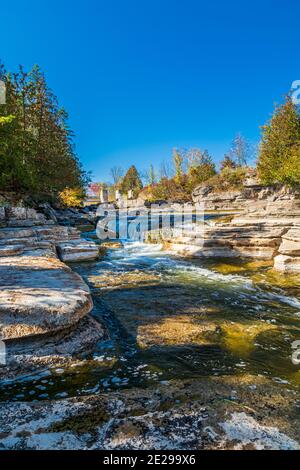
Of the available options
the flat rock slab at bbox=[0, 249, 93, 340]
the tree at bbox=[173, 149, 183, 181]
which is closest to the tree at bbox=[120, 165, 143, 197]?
the tree at bbox=[173, 149, 183, 181]

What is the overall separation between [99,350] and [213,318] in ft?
9.87

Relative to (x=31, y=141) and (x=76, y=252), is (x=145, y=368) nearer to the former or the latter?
(x=76, y=252)

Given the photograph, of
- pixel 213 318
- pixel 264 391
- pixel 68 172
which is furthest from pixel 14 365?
pixel 68 172

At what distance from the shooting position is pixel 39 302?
4859 millimetres

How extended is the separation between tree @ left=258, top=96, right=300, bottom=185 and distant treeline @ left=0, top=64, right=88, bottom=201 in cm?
2330

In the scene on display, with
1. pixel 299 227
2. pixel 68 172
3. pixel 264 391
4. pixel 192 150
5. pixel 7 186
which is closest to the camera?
pixel 264 391

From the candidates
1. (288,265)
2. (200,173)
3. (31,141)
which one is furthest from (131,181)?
(288,265)

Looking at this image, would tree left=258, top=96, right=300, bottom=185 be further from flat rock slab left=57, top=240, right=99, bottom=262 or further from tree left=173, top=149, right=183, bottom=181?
tree left=173, top=149, right=183, bottom=181

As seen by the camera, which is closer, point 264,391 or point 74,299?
point 264,391

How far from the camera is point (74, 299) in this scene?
524 centimetres

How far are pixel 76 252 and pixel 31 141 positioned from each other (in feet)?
45.5

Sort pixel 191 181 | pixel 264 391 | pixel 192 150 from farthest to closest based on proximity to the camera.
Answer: pixel 192 150, pixel 191 181, pixel 264 391

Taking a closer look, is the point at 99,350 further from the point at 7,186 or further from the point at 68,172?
the point at 68,172

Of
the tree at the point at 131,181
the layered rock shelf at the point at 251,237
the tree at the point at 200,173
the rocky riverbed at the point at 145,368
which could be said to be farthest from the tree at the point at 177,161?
the rocky riverbed at the point at 145,368
